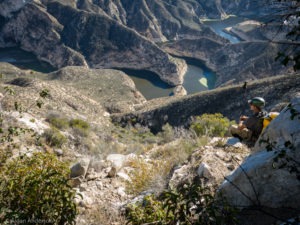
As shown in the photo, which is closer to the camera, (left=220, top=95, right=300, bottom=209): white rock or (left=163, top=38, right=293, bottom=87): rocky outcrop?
(left=220, top=95, right=300, bottom=209): white rock

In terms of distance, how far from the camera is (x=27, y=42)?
103m

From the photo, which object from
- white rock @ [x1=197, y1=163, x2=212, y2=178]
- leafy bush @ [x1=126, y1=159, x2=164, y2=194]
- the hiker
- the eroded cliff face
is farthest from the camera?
the eroded cliff face

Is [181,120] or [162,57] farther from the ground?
[181,120]

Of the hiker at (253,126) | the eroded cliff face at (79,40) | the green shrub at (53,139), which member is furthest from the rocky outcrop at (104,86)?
the hiker at (253,126)

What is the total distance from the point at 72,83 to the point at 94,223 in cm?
5030

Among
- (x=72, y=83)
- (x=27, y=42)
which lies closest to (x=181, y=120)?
(x=72, y=83)

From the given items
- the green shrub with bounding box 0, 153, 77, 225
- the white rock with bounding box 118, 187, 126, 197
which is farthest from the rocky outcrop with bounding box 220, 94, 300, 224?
the white rock with bounding box 118, 187, 126, 197

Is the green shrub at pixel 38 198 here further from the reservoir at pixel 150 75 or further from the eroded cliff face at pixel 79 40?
the eroded cliff face at pixel 79 40

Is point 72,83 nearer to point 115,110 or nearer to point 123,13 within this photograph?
point 115,110

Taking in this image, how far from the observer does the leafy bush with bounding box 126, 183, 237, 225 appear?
2.93 m

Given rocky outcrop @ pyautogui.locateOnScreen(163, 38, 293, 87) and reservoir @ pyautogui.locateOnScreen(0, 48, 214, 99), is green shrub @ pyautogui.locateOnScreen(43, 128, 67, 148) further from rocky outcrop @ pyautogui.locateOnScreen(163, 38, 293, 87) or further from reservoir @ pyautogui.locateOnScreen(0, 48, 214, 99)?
reservoir @ pyautogui.locateOnScreen(0, 48, 214, 99)

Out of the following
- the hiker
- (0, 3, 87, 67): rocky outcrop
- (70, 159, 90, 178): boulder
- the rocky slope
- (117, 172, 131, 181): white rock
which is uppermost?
the hiker

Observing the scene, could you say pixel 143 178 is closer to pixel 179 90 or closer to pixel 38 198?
pixel 38 198

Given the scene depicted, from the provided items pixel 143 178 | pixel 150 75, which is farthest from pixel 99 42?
pixel 143 178
